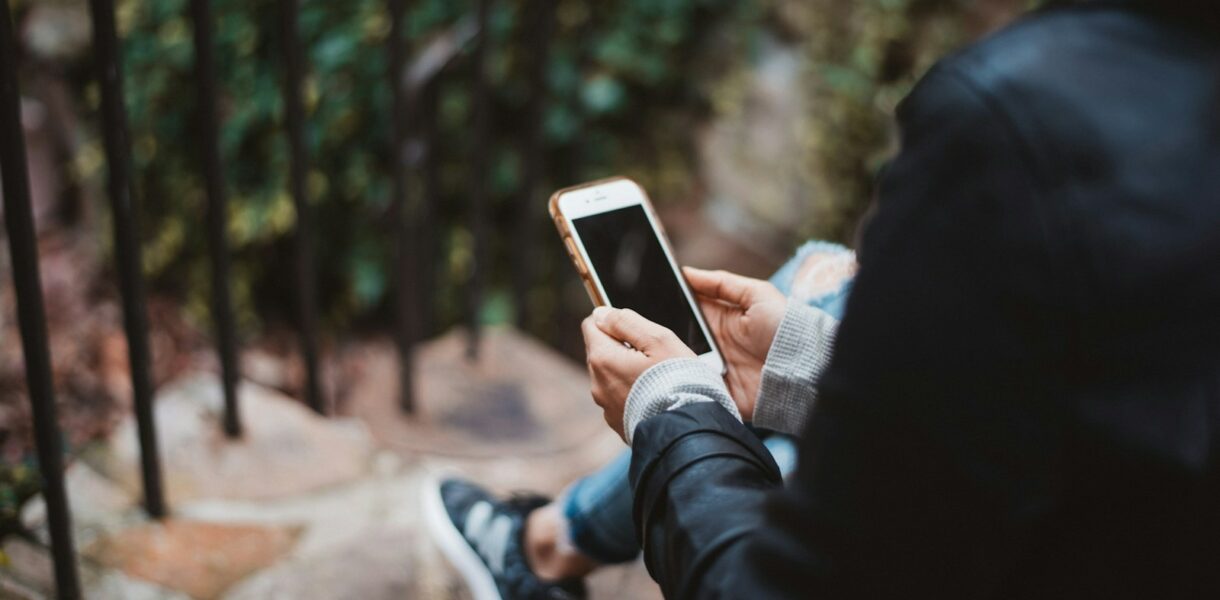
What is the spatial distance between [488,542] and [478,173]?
2.93 feet

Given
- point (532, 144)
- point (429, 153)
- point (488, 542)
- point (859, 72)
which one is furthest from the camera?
point (859, 72)

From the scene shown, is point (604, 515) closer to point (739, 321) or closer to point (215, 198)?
point (739, 321)

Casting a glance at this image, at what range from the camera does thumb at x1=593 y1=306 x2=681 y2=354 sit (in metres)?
1.02

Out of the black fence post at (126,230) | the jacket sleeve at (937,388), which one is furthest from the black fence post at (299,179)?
the jacket sleeve at (937,388)

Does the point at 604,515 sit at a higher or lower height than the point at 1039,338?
lower

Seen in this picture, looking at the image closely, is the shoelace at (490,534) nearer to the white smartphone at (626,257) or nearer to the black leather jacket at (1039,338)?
the white smartphone at (626,257)

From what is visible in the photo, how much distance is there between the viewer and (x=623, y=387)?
39.8 inches

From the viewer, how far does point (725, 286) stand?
1.20 metres

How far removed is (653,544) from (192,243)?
2875mm

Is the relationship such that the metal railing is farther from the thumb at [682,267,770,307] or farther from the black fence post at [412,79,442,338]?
the thumb at [682,267,770,307]

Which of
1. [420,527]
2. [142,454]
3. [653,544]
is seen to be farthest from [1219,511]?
[142,454]

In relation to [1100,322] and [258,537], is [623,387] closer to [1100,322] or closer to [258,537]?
[1100,322]

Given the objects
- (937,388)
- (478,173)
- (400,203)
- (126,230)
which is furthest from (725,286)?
(478,173)

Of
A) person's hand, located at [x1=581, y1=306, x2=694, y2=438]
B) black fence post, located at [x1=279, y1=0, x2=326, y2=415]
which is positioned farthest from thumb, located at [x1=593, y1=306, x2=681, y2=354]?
black fence post, located at [x1=279, y1=0, x2=326, y2=415]
